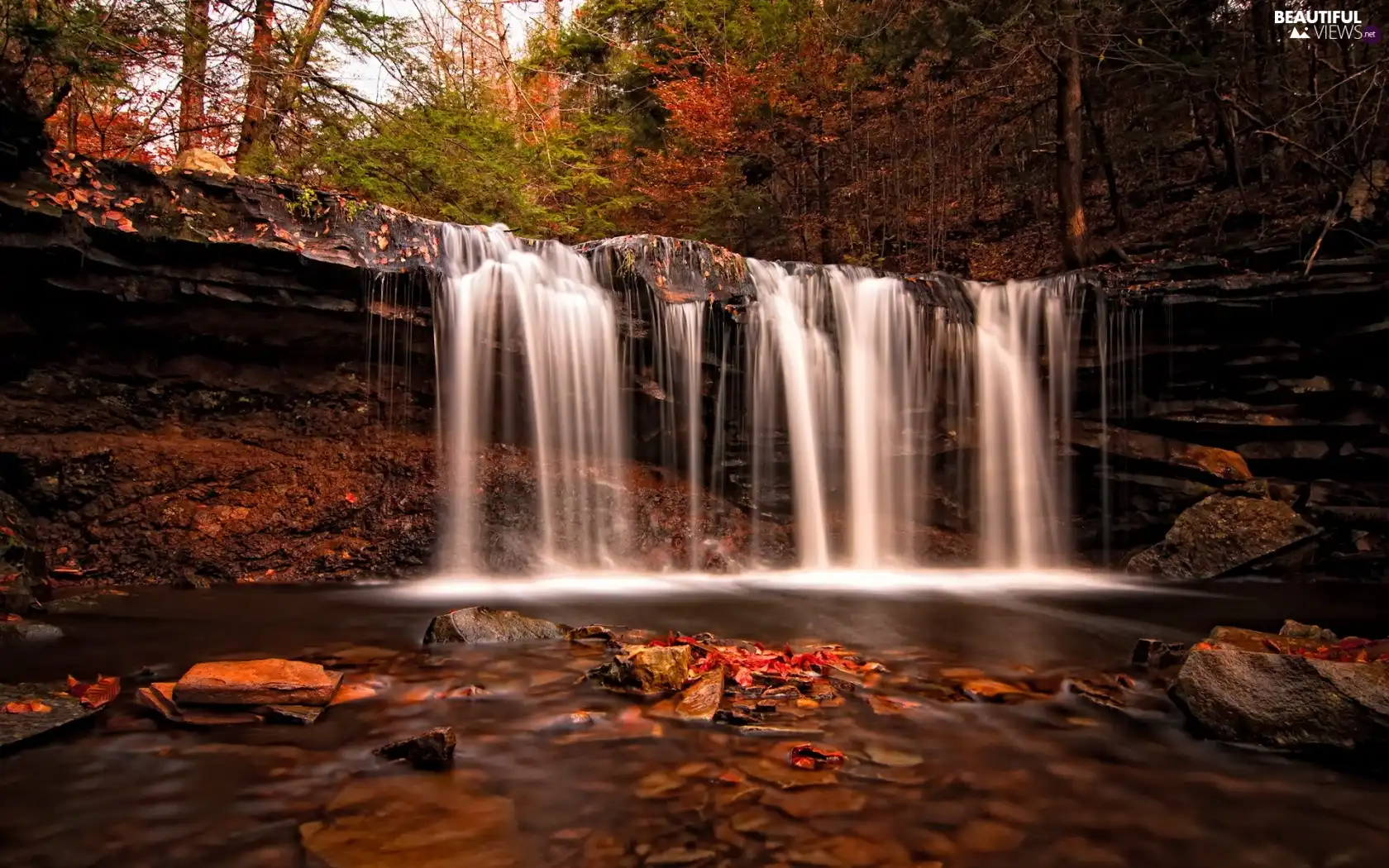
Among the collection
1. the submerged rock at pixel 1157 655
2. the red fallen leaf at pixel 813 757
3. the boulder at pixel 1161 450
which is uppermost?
the boulder at pixel 1161 450

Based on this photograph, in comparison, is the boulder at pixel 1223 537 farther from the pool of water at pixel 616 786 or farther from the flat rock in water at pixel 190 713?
the flat rock in water at pixel 190 713

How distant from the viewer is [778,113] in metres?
15.7

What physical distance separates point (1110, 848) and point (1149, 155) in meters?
17.9

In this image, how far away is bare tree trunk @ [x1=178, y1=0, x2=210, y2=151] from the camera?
296 inches

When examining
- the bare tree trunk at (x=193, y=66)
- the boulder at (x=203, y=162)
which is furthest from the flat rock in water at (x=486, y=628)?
the bare tree trunk at (x=193, y=66)

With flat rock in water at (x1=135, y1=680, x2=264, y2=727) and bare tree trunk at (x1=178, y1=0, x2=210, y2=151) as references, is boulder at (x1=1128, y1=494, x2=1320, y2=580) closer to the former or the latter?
flat rock in water at (x1=135, y1=680, x2=264, y2=727)

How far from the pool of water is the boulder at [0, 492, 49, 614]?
3.91 feet

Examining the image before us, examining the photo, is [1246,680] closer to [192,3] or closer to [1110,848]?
[1110,848]

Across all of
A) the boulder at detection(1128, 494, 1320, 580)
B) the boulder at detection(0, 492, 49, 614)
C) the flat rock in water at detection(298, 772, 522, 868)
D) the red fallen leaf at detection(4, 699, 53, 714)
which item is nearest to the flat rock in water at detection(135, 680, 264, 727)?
the red fallen leaf at detection(4, 699, 53, 714)

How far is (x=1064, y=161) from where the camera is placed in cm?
1206

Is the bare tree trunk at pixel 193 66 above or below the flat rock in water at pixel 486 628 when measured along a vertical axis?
above

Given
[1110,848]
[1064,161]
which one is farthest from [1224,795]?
[1064,161]

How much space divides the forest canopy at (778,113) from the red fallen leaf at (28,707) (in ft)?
17.2

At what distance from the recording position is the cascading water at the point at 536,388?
909 cm
